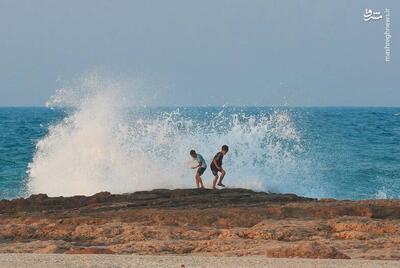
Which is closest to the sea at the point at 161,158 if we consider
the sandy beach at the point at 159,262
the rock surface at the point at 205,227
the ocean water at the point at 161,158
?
the ocean water at the point at 161,158

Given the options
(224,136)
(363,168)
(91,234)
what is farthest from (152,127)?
(91,234)

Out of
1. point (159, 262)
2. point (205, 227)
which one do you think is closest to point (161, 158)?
point (205, 227)

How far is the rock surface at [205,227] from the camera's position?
1045 centimetres

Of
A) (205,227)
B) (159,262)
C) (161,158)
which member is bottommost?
(159,262)

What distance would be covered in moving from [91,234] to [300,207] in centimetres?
360

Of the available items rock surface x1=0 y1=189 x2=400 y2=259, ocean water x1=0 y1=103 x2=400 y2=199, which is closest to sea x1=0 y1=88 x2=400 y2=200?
ocean water x1=0 y1=103 x2=400 y2=199

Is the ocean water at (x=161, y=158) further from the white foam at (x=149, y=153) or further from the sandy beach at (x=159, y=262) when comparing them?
the sandy beach at (x=159, y=262)

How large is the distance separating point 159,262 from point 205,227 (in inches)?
145

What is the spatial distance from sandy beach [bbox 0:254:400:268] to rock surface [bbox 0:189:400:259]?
0.67 m

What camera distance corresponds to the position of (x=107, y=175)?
20.5 m

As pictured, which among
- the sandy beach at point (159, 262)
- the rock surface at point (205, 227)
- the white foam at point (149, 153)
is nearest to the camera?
the sandy beach at point (159, 262)

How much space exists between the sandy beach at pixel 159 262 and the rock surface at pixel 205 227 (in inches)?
26.4

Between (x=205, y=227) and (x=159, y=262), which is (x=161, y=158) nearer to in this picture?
(x=205, y=227)

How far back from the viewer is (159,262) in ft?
27.6
